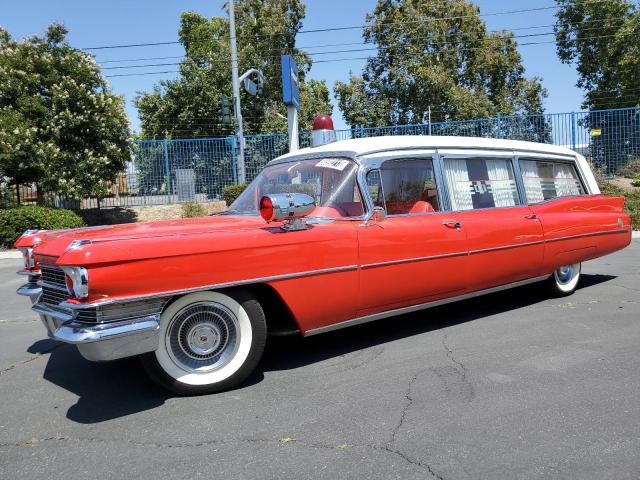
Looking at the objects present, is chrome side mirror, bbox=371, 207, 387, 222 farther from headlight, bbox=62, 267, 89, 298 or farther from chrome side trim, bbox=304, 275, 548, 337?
headlight, bbox=62, 267, 89, 298

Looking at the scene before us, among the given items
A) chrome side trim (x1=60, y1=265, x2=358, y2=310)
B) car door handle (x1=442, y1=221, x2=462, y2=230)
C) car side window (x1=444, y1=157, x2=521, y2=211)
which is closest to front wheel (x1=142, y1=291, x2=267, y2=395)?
chrome side trim (x1=60, y1=265, x2=358, y2=310)

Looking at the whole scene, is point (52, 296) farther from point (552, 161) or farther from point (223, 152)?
point (223, 152)

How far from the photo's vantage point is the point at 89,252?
9.89 feet

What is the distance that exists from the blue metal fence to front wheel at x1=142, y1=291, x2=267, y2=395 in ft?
47.3

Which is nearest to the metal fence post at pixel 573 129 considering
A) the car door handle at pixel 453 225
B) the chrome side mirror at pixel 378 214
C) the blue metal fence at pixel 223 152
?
the blue metal fence at pixel 223 152

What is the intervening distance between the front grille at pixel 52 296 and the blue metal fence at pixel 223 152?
562 inches

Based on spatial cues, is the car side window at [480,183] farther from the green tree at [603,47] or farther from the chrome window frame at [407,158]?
the green tree at [603,47]

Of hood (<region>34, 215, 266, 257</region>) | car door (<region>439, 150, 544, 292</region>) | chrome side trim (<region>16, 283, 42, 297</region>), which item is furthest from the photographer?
car door (<region>439, 150, 544, 292</region>)

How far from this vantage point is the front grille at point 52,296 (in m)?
3.40

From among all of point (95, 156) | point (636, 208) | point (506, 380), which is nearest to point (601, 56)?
point (636, 208)

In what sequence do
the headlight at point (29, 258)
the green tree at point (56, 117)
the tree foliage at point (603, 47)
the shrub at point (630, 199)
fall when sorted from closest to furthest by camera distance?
1. the headlight at point (29, 258)
2. the shrub at point (630, 199)
3. the green tree at point (56, 117)
4. the tree foliage at point (603, 47)

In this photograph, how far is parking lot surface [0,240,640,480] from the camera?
8.60 feet

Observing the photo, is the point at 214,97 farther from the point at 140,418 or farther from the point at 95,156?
the point at 140,418

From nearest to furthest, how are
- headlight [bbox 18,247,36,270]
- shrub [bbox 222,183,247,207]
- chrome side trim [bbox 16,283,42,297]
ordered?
chrome side trim [bbox 16,283,42,297] → headlight [bbox 18,247,36,270] → shrub [bbox 222,183,247,207]
